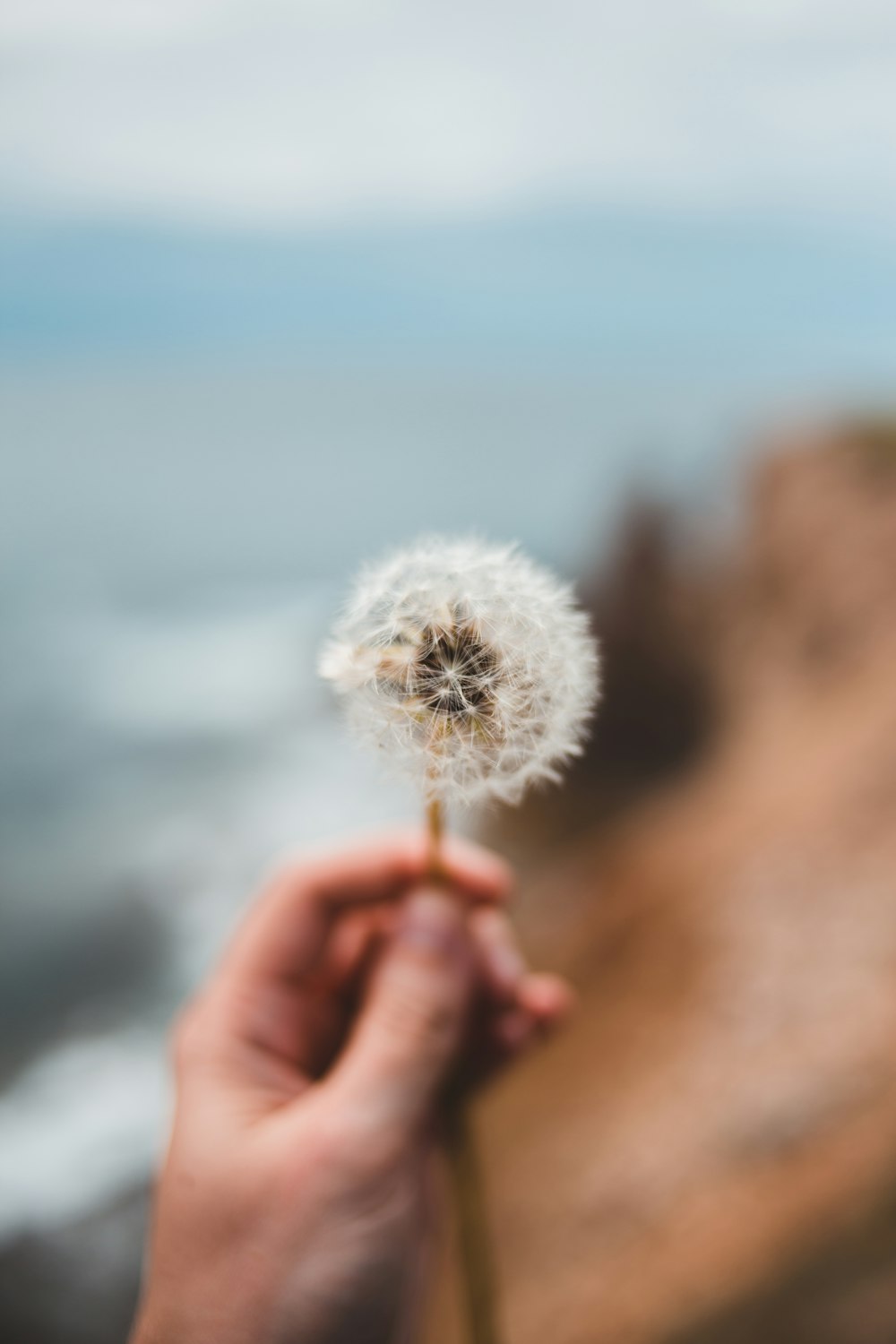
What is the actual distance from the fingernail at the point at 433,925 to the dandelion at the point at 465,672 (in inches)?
18.4

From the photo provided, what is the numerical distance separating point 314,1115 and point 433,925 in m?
0.58

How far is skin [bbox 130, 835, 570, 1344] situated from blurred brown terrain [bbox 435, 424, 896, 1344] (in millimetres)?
2183

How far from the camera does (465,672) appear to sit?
2.01 meters

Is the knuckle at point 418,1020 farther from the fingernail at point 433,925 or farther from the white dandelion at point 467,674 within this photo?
the white dandelion at point 467,674

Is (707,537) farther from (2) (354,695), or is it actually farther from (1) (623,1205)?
(2) (354,695)

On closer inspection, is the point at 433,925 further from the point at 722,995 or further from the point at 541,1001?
the point at 722,995

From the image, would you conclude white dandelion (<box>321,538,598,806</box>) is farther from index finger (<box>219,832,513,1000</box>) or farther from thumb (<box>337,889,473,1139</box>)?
index finger (<box>219,832,513,1000</box>)

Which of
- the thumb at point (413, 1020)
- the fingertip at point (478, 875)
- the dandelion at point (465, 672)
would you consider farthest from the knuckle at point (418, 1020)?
the fingertip at point (478, 875)

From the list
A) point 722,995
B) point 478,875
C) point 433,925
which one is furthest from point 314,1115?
point 722,995

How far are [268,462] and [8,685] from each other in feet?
74.6

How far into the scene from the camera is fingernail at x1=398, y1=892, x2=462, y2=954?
250 cm

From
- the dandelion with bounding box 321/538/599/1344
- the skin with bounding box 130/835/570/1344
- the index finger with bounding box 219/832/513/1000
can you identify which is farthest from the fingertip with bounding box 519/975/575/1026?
the dandelion with bounding box 321/538/599/1344

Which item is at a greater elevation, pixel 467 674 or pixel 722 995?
pixel 722 995

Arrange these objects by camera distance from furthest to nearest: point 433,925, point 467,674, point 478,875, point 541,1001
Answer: point 541,1001 < point 478,875 < point 433,925 < point 467,674
